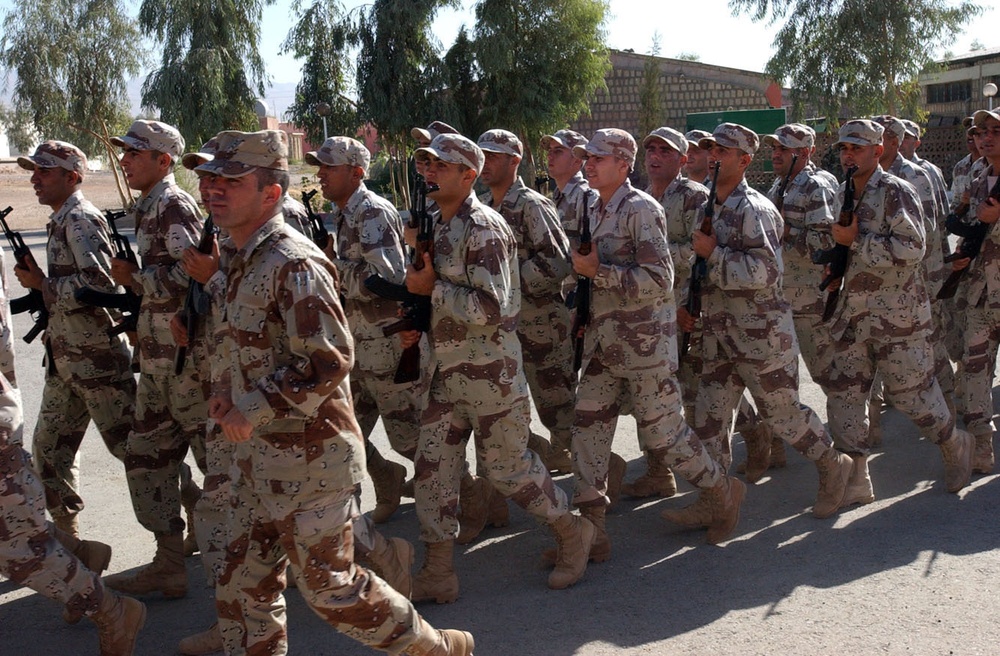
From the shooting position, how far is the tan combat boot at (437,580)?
505 cm

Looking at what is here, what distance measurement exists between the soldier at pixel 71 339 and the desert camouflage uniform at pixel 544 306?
7.54 ft

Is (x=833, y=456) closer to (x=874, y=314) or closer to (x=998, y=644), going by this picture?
(x=874, y=314)

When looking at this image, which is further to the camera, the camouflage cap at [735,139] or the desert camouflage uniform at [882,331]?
the desert camouflage uniform at [882,331]

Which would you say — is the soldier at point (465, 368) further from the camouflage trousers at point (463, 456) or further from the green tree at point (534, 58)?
the green tree at point (534, 58)

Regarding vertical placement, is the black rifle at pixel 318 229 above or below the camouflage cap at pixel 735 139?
below

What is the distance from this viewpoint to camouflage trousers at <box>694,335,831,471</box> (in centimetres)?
577

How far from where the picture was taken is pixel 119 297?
5379 millimetres

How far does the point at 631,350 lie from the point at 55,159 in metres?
3.23

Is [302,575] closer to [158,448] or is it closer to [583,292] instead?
[158,448]

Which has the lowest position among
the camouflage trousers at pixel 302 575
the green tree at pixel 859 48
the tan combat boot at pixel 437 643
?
the tan combat boot at pixel 437 643

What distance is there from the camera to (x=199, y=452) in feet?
18.0

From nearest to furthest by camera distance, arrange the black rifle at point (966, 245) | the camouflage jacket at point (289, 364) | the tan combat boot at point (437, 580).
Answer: the camouflage jacket at point (289, 364) < the tan combat boot at point (437, 580) < the black rifle at point (966, 245)

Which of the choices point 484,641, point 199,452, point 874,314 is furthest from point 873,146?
point 199,452

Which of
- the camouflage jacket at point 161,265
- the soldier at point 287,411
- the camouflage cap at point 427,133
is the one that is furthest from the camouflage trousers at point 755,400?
the camouflage jacket at point 161,265
